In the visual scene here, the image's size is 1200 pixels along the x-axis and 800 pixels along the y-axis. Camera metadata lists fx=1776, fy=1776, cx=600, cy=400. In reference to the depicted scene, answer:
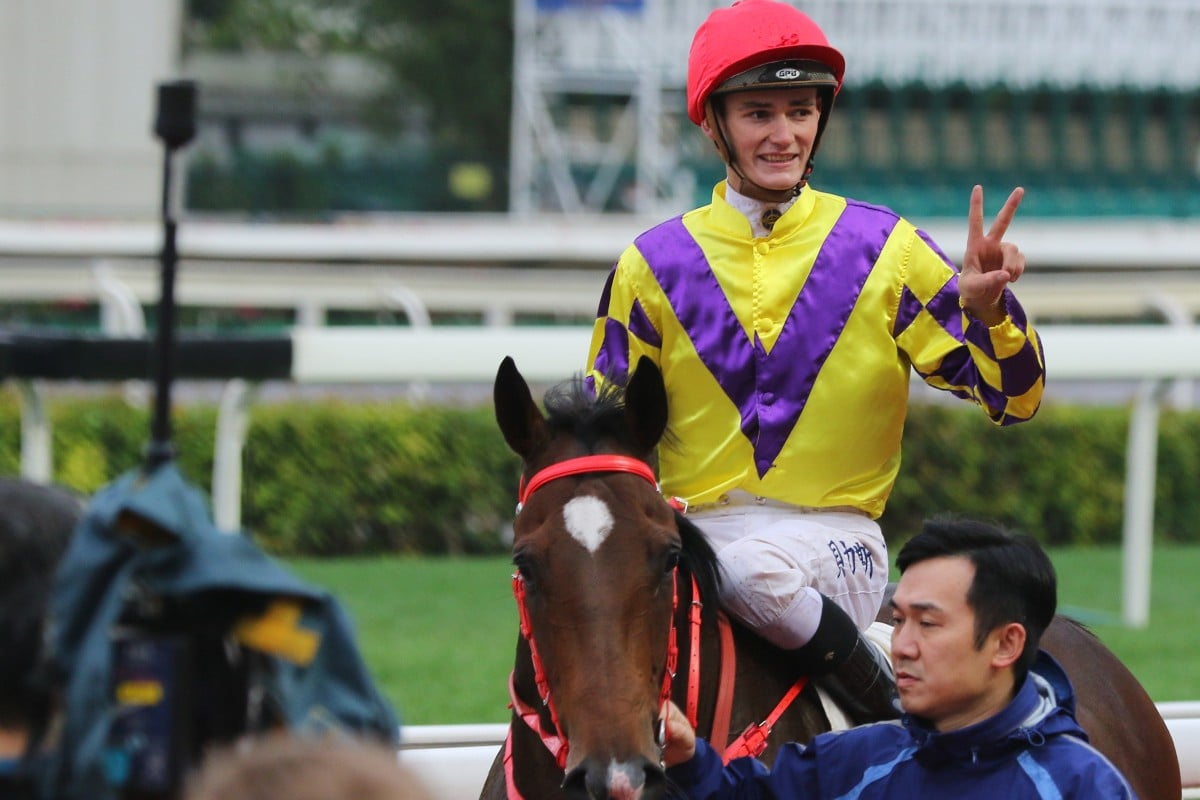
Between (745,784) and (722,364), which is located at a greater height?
(722,364)

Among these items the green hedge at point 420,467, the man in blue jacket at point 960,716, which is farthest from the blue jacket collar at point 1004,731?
the green hedge at point 420,467

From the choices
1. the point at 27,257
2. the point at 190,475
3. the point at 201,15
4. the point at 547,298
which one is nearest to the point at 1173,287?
the point at 547,298

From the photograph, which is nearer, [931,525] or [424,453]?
[931,525]

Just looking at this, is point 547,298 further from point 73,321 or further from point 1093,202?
point 1093,202

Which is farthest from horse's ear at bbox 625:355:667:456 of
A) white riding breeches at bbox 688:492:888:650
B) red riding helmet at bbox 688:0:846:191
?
red riding helmet at bbox 688:0:846:191

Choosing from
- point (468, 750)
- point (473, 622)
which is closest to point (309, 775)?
point (468, 750)

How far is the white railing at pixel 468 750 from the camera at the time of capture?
3.52 meters

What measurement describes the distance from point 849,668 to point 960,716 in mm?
478

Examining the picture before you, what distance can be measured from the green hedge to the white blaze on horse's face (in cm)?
739

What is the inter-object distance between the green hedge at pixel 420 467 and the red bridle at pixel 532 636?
7.27 metres

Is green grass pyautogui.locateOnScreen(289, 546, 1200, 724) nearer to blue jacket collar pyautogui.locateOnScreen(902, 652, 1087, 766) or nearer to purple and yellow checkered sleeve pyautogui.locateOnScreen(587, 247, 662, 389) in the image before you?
purple and yellow checkered sleeve pyautogui.locateOnScreen(587, 247, 662, 389)

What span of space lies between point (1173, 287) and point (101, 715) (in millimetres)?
14383

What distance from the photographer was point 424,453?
1080 centimetres

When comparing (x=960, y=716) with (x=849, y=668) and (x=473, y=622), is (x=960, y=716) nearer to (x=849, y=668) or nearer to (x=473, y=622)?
(x=849, y=668)
